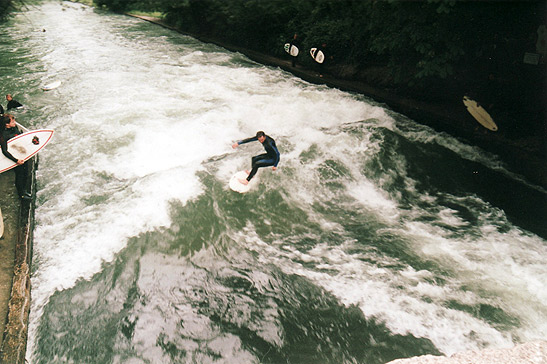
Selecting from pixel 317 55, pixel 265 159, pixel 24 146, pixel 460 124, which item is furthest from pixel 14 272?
pixel 317 55

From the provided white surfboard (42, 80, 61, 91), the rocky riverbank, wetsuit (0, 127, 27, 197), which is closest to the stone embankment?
wetsuit (0, 127, 27, 197)

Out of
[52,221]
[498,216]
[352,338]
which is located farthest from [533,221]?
[52,221]

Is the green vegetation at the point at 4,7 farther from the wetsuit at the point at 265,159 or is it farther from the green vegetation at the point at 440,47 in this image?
the green vegetation at the point at 440,47

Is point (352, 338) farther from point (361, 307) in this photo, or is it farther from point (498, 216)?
point (498, 216)

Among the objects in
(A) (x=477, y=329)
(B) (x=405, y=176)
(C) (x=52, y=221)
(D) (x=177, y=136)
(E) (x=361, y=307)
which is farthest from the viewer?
(D) (x=177, y=136)

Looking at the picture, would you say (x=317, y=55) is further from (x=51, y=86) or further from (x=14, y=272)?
(x=14, y=272)

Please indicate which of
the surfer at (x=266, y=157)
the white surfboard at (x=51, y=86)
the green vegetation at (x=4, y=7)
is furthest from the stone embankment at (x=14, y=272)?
the white surfboard at (x=51, y=86)
